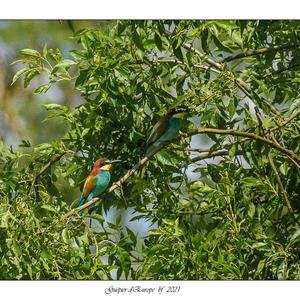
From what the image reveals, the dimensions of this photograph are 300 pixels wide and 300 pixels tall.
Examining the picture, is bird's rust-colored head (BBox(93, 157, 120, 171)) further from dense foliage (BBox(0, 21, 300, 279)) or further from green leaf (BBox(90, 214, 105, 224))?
green leaf (BBox(90, 214, 105, 224))

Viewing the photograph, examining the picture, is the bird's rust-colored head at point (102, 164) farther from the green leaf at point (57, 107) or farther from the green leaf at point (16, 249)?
the green leaf at point (16, 249)

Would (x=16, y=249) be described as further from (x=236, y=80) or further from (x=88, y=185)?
(x=236, y=80)

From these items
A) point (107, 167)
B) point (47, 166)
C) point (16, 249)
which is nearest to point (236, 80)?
point (107, 167)

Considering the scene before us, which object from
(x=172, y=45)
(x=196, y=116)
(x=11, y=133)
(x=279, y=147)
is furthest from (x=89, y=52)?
(x=11, y=133)

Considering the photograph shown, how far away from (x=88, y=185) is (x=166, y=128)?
0.42 m

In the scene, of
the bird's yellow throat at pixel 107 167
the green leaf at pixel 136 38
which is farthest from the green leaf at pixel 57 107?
the green leaf at pixel 136 38

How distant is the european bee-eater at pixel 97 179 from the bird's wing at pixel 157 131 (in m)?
0.16

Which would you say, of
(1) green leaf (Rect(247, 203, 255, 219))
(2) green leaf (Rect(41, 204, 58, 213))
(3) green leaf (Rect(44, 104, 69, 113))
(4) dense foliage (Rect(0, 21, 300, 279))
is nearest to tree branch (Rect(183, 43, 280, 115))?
(4) dense foliage (Rect(0, 21, 300, 279))

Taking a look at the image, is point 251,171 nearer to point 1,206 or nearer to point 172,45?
point 172,45

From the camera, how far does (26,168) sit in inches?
134

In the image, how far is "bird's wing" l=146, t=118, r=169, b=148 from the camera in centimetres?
327

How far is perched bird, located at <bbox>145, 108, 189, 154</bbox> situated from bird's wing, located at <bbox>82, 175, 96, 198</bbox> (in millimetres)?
246

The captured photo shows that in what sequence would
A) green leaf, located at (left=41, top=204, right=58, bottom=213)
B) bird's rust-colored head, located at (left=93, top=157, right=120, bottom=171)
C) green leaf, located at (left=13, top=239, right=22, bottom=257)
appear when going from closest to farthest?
green leaf, located at (left=13, top=239, right=22, bottom=257)
green leaf, located at (left=41, top=204, right=58, bottom=213)
bird's rust-colored head, located at (left=93, top=157, right=120, bottom=171)
